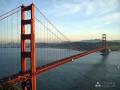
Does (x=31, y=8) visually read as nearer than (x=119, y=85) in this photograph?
Yes

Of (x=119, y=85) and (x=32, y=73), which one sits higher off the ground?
(x=32, y=73)

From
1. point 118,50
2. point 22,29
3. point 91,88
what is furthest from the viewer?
point 118,50

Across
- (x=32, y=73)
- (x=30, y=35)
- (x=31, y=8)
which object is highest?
(x=31, y=8)

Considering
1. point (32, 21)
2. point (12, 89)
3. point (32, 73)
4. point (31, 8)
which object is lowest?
point (12, 89)

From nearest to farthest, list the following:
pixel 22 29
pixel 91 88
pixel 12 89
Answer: pixel 12 89
pixel 22 29
pixel 91 88

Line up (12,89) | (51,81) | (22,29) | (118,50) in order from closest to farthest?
(12,89) → (22,29) → (51,81) → (118,50)

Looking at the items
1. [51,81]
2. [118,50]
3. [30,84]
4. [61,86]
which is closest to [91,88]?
[61,86]

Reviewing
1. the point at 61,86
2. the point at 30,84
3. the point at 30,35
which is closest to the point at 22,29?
the point at 30,35

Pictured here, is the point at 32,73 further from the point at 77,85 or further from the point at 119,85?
the point at 119,85

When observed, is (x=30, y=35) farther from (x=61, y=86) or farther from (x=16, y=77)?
(x=61, y=86)
